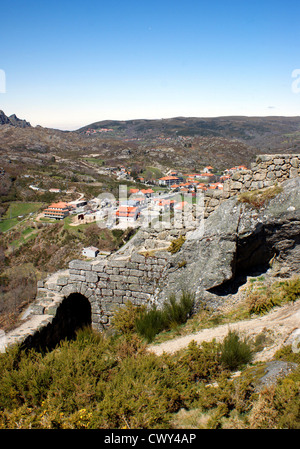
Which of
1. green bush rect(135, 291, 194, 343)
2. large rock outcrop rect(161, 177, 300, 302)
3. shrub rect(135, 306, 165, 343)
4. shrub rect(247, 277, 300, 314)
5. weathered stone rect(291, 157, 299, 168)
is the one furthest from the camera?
weathered stone rect(291, 157, 299, 168)

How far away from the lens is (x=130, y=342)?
Result: 17.3ft

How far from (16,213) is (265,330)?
7758cm

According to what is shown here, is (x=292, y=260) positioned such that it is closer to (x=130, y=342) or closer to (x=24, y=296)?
(x=130, y=342)

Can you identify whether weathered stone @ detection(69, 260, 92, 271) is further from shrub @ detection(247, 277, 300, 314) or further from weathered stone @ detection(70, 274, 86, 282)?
shrub @ detection(247, 277, 300, 314)

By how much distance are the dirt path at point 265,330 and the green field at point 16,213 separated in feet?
220

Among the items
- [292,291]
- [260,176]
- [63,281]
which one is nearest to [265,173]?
[260,176]

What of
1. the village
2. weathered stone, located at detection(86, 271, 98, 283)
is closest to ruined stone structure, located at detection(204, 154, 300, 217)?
weathered stone, located at detection(86, 271, 98, 283)

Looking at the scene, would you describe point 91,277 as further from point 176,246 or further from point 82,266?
point 176,246

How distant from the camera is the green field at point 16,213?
65875 mm

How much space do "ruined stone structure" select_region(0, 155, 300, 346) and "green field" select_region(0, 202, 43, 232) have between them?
2515 inches

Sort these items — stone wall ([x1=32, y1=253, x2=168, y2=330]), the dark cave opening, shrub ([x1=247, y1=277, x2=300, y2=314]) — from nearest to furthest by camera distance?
shrub ([x1=247, y1=277, x2=300, y2=314]) < the dark cave opening < stone wall ([x1=32, y1=253, x2=168, y2=330])

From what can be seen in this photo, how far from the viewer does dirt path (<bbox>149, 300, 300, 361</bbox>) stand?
4383 millimetres

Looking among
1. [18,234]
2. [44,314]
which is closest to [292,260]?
[44,314]
